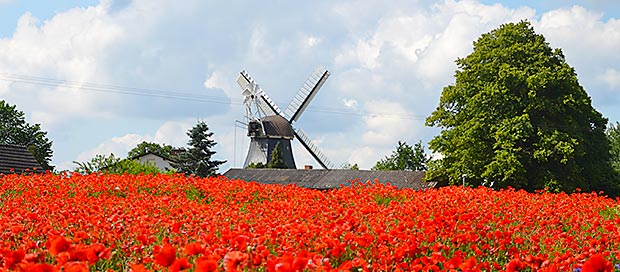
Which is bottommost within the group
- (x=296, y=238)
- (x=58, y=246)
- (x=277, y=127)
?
(x=58, y=246)

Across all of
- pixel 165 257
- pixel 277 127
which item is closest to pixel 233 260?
pixel 165 257

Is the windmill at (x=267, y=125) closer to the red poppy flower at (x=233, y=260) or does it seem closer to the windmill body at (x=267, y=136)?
the windmill body at (x=267, y=136)

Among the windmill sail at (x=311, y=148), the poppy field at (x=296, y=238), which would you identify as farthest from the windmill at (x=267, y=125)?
the poppy field at (x=296, y=238)

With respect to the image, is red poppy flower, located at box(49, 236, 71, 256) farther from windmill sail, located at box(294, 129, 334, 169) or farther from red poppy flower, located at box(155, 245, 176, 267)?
windmill sail, located at box(294, 129, 334, 169)

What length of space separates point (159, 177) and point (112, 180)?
1.42 meters

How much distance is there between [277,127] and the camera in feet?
184

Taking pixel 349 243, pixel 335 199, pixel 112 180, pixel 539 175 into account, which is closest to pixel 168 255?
pixel 349 243

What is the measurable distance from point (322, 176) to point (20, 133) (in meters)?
23.8

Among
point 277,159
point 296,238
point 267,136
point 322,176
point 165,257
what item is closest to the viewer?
point 165,257

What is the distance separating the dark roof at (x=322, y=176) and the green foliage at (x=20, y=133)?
14.2m

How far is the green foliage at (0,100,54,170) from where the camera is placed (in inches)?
2061

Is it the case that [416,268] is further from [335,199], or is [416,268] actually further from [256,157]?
[256,157]

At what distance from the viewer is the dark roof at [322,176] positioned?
136 ft

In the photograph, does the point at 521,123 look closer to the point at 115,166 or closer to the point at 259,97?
the point at 115,166
